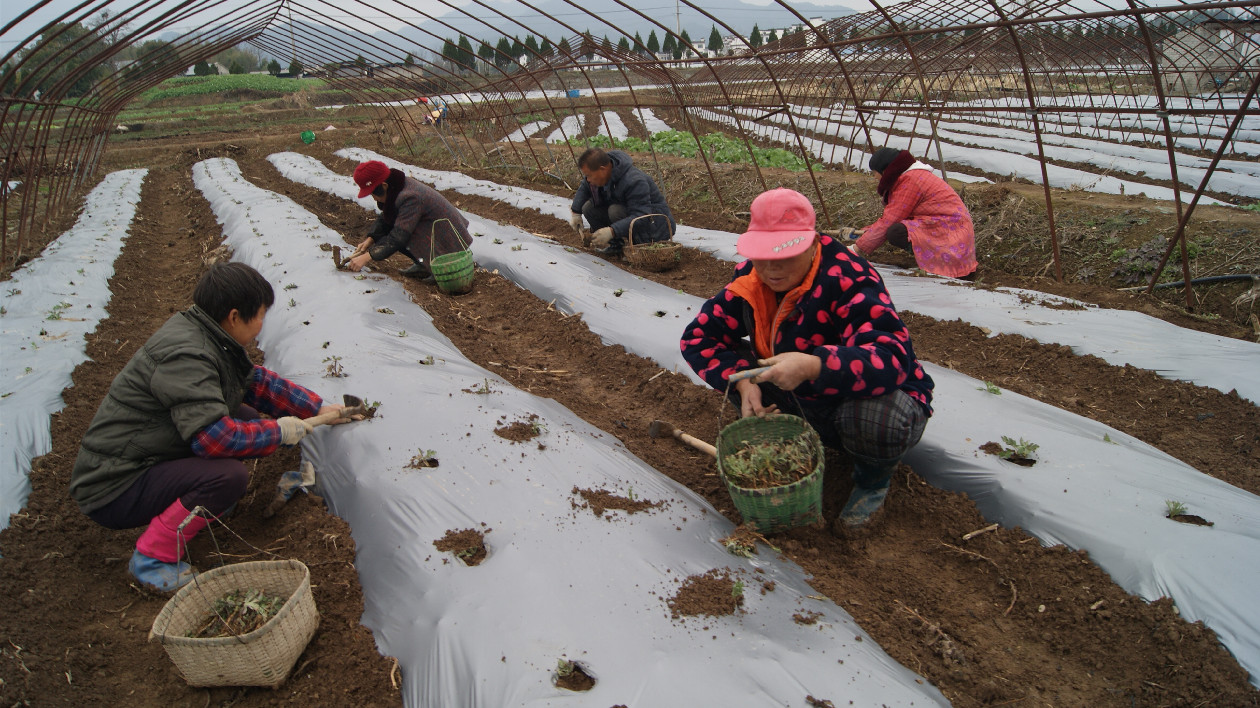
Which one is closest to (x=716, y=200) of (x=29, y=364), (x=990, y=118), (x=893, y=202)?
(x=893, y=202)

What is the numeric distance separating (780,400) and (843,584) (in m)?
0.86

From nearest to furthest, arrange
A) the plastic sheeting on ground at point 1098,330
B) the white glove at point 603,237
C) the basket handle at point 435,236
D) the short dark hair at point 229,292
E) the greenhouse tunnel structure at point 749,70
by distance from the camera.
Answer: the short dark hair at point 229,292 → the plastic sheeting on ground at point 1098,330 → the basket handle at point 435,236 → the white glove at point 603,237 → the greenhouse tunnel structure at point 749,70

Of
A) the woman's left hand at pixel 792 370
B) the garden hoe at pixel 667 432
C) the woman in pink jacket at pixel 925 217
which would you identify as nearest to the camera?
the woman's left hand at pixel 792 370

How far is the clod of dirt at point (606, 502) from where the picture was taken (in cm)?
267

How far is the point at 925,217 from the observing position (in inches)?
228

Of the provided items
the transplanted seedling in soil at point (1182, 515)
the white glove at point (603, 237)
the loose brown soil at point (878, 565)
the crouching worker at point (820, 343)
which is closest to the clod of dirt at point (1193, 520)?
the transplanted seedling in soil at point (1182, 515)

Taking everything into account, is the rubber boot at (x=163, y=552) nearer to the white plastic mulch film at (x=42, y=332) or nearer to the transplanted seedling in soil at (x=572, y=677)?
the white plastic mulch film at (x=42, y=332)

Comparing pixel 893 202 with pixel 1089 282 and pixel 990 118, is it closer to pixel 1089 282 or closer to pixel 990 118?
pixel 1089 282

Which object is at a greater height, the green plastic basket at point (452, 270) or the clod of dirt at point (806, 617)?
the green plastic basket at point (452, 270)

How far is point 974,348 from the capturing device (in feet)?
14.8

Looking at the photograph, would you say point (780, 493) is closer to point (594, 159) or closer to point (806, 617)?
point (806, 617)

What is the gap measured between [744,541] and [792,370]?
0.71m

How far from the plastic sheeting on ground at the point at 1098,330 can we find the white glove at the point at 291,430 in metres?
4.33

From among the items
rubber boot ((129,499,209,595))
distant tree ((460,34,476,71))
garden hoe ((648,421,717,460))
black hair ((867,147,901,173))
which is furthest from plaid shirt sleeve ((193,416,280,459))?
distant tree ((460,34,476,71))
